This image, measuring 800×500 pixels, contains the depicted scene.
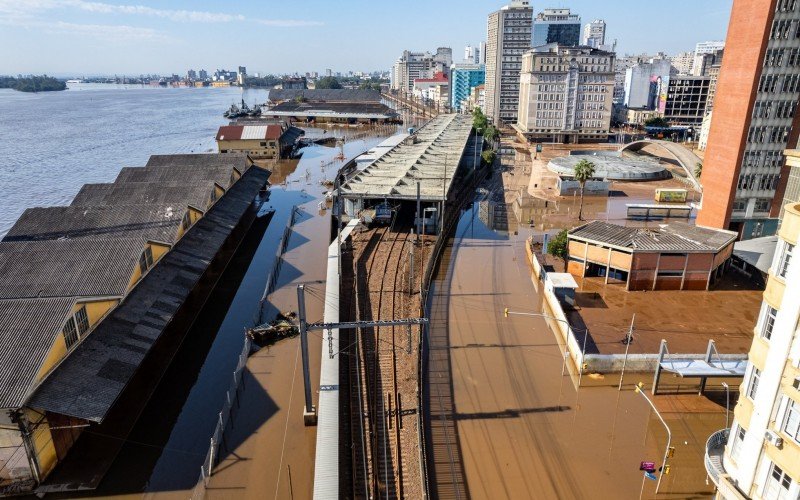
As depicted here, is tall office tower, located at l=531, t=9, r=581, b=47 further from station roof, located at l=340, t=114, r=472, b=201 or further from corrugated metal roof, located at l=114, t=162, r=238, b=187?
corrugated metal roof, located at l=114, t=162, r=238, b=187

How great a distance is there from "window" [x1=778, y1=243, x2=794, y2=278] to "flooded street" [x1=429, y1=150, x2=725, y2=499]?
953 cm

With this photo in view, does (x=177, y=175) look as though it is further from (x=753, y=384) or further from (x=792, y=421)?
(x=792, y=421)

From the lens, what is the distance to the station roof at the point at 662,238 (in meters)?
34.0

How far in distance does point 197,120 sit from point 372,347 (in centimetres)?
15230

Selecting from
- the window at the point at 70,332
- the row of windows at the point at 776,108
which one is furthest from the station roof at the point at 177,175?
the row of windows at the point at 776,108

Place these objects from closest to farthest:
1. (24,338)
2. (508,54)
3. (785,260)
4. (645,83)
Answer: (785,260), (24,338), (508,54), (645,83)

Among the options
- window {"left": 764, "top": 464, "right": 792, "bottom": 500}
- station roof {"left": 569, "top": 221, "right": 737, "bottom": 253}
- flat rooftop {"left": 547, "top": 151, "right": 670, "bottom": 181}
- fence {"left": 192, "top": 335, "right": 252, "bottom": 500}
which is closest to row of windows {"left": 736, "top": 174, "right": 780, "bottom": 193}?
station roof {"left": 569, "top": 221, "right": 737, "bottom": 253}

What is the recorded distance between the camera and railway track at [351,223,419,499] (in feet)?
61.1

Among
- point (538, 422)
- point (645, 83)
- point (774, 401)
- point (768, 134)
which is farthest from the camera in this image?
point (645, 83)

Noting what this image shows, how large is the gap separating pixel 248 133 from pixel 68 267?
224ft

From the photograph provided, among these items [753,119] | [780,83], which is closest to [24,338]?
[753,119]

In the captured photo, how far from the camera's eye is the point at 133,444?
859 inches

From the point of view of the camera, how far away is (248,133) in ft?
295

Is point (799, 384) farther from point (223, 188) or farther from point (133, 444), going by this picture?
point (223, 188)
